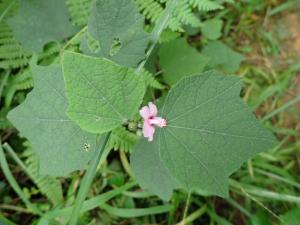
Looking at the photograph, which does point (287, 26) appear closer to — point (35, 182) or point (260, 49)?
point (260, 49)

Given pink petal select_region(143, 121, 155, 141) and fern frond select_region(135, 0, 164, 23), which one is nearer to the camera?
pink petal select_region(143, 121, 155, 141)

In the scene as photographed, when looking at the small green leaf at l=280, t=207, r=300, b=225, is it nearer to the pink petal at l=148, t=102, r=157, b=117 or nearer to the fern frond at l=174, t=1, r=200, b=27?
the pink petal at l=148, t=102, r=157, b=117

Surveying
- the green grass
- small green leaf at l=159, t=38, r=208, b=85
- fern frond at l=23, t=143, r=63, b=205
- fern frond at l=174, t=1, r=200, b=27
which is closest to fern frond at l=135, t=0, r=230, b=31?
fern frond at l=174, t=1, r=200, b=27

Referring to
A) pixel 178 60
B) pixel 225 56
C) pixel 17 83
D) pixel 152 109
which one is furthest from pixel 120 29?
pixel 225 56

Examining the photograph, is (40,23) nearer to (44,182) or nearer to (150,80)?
(150,80)

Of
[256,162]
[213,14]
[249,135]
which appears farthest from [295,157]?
[249,135]

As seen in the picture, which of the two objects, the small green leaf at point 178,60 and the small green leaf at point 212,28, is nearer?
the small green leaf at point 178,60

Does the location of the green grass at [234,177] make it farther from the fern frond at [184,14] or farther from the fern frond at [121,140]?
the fern frond at [184,14]

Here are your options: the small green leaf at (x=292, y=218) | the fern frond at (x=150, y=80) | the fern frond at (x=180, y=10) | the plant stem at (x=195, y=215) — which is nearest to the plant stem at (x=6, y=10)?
the fern frond at (x=180, y=10)
